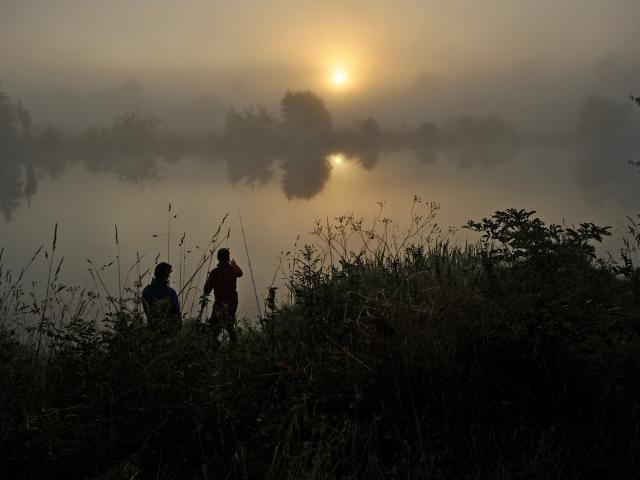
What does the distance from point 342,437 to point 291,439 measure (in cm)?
43

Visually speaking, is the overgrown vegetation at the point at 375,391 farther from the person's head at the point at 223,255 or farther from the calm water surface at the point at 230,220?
the person's head at the point at 223,255

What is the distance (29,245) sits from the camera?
24.7 metres

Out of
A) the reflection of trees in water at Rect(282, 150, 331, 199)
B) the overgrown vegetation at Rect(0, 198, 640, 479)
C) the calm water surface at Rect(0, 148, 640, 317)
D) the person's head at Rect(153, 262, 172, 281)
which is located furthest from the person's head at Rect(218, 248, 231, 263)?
the reflection of trees in water at Rect(282, 150, 331, 199)

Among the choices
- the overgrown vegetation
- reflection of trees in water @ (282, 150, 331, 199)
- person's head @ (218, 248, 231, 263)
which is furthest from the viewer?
reflection of trees in water @ (282, 150, 331, 199)

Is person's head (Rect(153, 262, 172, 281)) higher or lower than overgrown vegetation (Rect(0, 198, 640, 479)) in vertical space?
higher

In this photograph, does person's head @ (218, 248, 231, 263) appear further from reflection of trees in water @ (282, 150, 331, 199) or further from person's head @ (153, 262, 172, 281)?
reflection of trees in water @ (282, 150, 331, 199)

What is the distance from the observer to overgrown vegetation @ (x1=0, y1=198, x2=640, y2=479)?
3988mm

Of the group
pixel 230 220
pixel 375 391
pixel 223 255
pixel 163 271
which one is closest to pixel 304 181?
pixel 230 220

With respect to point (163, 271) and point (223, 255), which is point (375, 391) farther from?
point (223, 255)

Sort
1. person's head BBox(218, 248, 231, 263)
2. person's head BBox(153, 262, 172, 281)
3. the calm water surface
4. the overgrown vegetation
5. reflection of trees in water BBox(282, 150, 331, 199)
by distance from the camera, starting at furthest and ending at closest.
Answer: reflection of trees in water BBox(282, 150, 331, 199)
the calm water surface
person's head BBox(218, 248, 231, 263)
person's head BBox(153, 262, 172, 281)
the overgrown vegetation

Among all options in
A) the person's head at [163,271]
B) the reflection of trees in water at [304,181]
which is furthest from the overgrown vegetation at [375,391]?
the reflection of trees in water at [304,181]

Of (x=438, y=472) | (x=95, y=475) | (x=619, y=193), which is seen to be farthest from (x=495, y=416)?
(x=619, y=193)

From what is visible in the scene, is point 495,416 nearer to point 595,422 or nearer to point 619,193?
point 595,422

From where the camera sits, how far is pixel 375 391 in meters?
4.62
